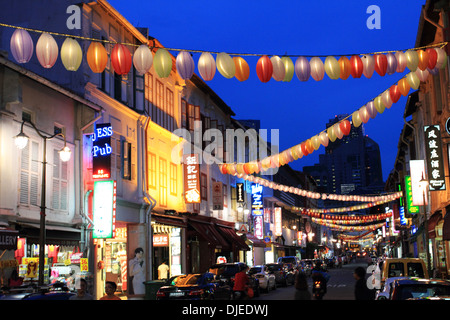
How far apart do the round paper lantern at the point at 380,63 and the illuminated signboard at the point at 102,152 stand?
35.8 ft

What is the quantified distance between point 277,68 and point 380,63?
3031 millimetres

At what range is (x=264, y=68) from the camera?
1534 cm

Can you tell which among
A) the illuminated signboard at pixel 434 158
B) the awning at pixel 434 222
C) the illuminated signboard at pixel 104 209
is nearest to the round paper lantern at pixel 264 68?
the illuminated signboard at pixel 104 209

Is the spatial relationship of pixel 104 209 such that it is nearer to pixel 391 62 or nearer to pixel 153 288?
pixel 153 288

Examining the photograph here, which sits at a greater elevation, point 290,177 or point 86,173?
point 290,177

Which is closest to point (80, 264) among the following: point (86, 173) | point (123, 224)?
point (86, 173)

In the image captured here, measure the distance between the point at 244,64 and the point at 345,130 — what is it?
27.1ft

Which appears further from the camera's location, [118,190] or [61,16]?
[118,190]

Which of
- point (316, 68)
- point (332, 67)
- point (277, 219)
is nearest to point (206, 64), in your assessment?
point (316, 68)

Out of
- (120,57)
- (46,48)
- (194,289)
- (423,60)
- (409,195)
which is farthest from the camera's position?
(409,195)
